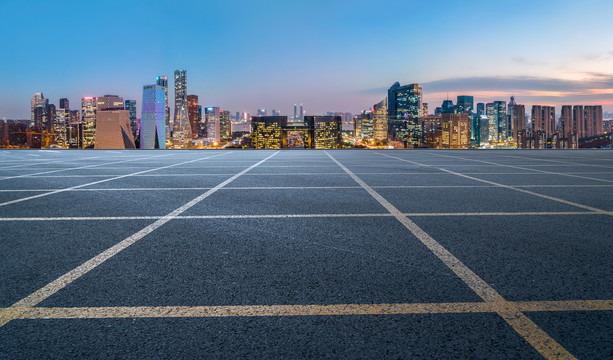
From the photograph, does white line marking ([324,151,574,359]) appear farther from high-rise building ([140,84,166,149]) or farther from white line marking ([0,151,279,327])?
high-rise building ([140,84,166,149])

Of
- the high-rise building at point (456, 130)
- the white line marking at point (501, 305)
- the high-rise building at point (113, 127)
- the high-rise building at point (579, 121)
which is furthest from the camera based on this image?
the high-rise building at point (579, 121)

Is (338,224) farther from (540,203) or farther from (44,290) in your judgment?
(540,203)

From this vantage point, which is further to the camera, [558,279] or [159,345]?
[558,279]

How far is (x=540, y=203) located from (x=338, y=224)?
4.30 meters

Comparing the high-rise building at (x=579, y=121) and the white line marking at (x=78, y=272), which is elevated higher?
the high-rise building at (x=579, y=121)

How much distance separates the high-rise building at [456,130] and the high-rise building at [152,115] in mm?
89363

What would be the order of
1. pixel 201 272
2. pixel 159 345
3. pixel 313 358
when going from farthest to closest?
pixel 201 272 → pixel 159 345 → pixel 313 358

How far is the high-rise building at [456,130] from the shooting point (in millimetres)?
118169

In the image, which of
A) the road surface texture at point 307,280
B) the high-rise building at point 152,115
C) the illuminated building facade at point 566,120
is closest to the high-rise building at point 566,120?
the illuminated building facade at point 566,120

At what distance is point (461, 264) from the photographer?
383 cm

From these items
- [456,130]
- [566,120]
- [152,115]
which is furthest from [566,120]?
[152,115]

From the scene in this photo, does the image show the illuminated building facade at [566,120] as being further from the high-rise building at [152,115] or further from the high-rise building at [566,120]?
the high-rise building at [152,115]

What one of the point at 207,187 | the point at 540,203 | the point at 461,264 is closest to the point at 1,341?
the point at 461,264

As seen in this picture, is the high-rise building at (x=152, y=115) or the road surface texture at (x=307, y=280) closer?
the road surface texture at (x=307, y=280)
